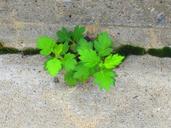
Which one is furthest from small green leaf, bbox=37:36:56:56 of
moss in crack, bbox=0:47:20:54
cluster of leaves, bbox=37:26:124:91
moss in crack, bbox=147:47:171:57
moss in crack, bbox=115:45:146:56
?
moss in crack, bbox=147:47:171:57

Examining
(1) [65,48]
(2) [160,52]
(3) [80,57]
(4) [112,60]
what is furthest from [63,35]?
(2) [160,52]

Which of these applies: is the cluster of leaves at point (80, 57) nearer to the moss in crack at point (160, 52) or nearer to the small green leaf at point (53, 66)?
the small green leaf at point (53, 66)

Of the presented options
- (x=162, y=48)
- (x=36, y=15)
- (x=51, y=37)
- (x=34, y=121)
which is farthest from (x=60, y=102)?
(x=162, y=48)

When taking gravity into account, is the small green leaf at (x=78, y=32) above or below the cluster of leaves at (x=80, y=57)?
above

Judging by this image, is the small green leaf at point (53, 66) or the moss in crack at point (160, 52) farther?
the moss in crack at point (160, 52)

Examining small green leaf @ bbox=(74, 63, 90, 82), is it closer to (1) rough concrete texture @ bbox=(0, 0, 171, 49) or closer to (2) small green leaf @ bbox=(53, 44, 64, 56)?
(2) small green leaf @ bbox=(53, 44, 64, 56)

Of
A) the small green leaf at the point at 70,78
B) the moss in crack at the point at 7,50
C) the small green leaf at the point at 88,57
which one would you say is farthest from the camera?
the moss in crack at the point at 7,50

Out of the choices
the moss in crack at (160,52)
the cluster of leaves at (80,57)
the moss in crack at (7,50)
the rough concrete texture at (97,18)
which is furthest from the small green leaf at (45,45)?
the moss in crack at (160,52)
